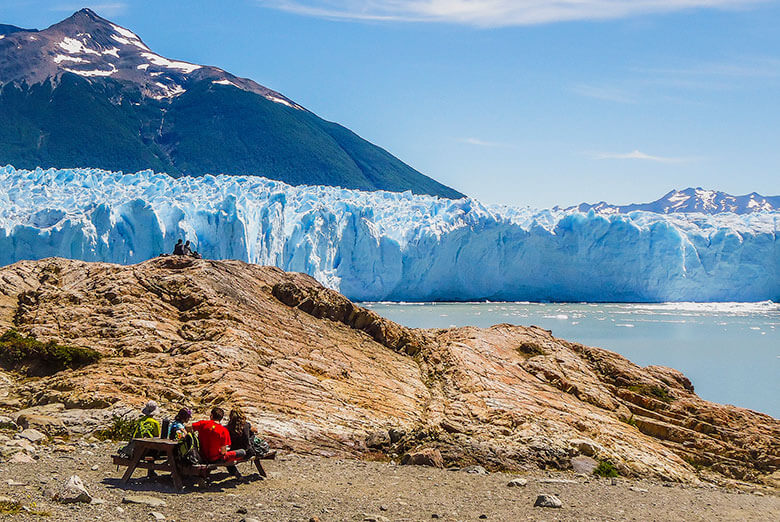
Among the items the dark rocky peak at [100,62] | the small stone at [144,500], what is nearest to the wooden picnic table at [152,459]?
the small stone at [144,500]

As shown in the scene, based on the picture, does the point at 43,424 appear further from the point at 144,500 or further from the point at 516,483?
the point at 516,483

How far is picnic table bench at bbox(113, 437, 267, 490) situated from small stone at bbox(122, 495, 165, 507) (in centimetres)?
30

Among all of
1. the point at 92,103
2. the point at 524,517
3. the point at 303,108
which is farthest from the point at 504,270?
the point at 303,108

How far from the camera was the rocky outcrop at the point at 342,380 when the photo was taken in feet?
22.5

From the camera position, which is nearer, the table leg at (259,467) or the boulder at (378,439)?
the table leg at (259,467)

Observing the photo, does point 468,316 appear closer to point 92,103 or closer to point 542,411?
point 542,411

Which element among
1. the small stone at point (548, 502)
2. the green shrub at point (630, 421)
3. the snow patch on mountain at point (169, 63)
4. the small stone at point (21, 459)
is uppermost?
the snow patch on mountain at point (169, 63)

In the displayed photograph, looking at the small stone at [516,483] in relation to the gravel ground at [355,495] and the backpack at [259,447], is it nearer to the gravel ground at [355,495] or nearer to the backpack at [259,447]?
the gravel ground at [355,495]

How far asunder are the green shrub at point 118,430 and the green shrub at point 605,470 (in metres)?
3.95

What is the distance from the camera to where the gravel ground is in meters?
4.62

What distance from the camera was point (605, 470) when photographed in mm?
7223

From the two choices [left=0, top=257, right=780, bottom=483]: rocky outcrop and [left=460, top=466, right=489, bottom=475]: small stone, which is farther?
[left=0, top=257, right=780, bottom=483]: rocky outcrop

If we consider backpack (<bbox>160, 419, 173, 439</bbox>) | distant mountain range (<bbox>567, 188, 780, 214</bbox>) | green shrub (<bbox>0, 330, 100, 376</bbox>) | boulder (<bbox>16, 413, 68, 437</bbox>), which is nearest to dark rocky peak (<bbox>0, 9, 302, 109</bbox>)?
distant mountain range (<bbox>567, 188, 780, 214</bbox>)

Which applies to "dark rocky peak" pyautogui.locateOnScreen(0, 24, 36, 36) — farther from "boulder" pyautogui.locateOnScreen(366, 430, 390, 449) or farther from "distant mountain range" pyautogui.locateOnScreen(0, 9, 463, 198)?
"boulder" pyautogui.locateOnScreen(366, 430, 390, 449)
